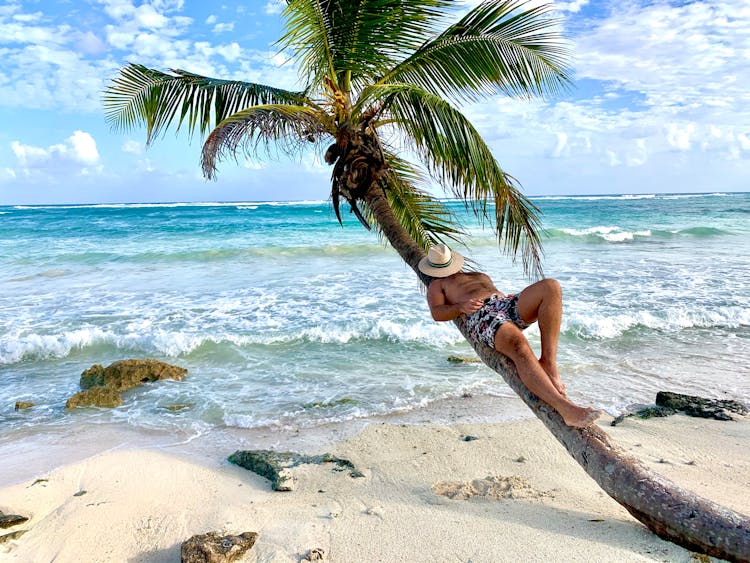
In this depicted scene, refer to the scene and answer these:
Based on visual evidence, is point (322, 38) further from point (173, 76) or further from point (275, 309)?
point (275, 309)

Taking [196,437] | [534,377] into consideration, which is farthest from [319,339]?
[534,377]

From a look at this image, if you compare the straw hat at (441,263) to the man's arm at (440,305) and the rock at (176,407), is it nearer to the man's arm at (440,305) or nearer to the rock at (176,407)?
the man's arm at (440,305)

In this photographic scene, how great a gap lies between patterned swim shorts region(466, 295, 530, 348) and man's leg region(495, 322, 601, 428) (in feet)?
0.22

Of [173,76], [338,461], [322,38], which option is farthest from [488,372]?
[173,76]

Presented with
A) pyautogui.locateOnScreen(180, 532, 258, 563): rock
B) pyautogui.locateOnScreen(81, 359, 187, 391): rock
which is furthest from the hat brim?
pyautogui.locateOnScreen(81, 359, 187, 391): rock

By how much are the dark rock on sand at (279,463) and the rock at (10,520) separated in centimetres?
160

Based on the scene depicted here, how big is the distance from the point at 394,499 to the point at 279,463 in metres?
1.10

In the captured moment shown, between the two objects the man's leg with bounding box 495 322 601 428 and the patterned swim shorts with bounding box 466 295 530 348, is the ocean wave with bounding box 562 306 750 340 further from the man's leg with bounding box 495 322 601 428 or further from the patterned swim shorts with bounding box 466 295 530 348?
the man's leg with bounding box 495 322 601 428

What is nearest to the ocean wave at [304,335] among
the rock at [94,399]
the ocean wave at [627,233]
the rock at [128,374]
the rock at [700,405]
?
the rock at [128,374]

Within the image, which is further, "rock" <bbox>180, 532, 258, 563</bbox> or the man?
the man

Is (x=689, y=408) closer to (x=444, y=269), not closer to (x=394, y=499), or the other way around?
(x=444, y=269)

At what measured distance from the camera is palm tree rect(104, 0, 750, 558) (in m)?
4.90

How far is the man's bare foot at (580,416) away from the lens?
3.26m

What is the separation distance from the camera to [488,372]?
773 centimetres
